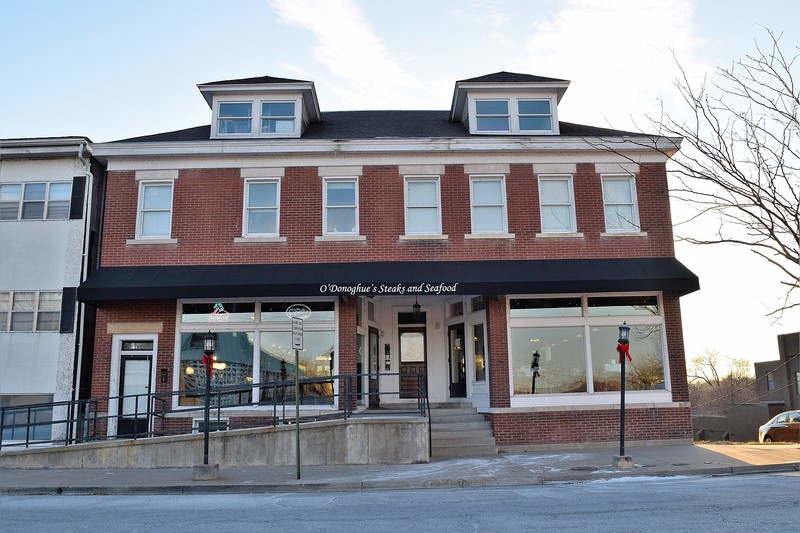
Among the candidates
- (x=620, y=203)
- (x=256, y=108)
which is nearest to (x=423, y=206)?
(x=620, y=203)

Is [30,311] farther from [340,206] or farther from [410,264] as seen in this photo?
[410,264]

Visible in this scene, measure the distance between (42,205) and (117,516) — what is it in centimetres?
1289

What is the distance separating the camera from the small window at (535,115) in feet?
61.3

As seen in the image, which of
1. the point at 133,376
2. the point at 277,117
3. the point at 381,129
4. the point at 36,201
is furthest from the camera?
the point at 381,129

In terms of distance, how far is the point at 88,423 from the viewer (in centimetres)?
1670

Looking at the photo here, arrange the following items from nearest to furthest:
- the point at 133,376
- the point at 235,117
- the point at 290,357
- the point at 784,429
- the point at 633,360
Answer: the point at 633,360, the point at 290,357, the point at 133,376, the point at 235,117, the point at 784,429

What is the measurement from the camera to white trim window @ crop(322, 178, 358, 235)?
17.3m

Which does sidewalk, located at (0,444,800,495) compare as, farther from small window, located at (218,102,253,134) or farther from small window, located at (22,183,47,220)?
small window, located at (218,102,253,134)

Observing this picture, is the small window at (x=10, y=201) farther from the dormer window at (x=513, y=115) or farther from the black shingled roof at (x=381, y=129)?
the dormer window at (x=513, y=115)

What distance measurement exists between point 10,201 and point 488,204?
532 inches

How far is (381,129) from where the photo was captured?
19.4 m

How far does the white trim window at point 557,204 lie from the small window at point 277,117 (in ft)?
23.5

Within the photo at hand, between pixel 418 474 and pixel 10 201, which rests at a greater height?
pixel 10 201

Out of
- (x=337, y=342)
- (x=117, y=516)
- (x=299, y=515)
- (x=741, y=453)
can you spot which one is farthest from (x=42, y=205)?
(x=741, y=453)
